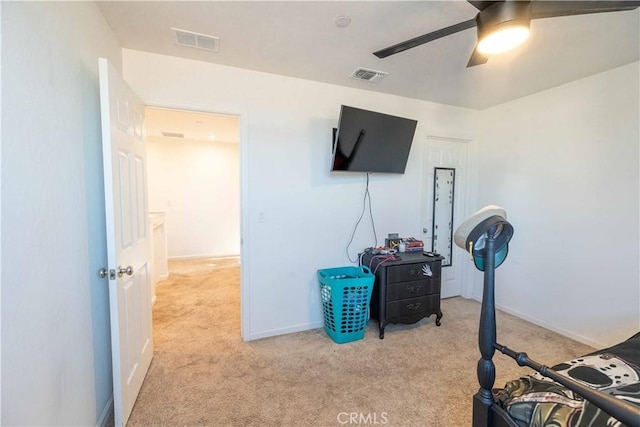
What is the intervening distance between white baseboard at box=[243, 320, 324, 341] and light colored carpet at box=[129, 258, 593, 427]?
0.06m

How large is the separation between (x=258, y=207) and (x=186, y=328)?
1.43m

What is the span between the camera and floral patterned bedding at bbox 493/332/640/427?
0.88 meters

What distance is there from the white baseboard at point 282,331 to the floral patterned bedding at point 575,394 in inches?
75.1

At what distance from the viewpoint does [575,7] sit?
1220 mm

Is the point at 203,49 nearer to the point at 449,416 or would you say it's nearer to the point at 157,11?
the point at 157,11

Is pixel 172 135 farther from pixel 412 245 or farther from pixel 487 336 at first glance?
pixel 487 336

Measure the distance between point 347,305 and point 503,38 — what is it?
6.96 feet

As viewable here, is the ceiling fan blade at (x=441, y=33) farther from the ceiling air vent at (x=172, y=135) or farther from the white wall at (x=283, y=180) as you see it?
the ceiling air vent at (x=172, y=135)

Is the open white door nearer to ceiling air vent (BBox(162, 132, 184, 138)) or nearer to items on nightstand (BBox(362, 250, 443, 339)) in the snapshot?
items on nightstand (BBox(362, 250, 443, 339))

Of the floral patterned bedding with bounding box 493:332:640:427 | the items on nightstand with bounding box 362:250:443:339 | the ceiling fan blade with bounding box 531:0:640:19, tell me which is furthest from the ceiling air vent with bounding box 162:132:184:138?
the floral patterned bedding with bounding box 493:332:640:427

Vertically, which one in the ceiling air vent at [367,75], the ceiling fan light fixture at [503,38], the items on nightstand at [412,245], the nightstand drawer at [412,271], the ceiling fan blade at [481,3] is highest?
the ceiling air vent at [367,75]

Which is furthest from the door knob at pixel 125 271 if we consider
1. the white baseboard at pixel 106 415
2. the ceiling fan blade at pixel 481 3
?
the ceiling fan blade at pixel 481 3

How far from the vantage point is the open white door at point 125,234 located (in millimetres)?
1483

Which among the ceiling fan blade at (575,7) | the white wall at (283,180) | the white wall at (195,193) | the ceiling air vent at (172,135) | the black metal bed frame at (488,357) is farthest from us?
the white wall at (195,193)
